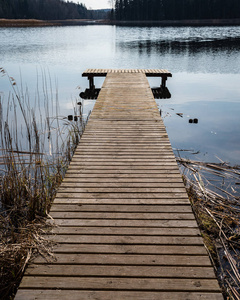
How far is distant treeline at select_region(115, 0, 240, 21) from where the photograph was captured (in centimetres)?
6331

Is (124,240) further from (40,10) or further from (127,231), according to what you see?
(40,10)

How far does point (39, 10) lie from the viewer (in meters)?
102

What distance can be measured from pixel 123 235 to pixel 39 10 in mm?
115768

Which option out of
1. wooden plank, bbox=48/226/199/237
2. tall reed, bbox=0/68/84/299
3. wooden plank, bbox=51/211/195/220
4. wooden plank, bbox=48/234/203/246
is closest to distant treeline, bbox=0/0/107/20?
tall reed, bbox=0/68/84/299

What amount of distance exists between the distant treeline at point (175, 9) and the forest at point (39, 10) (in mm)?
30791

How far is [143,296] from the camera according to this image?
1.90 metres

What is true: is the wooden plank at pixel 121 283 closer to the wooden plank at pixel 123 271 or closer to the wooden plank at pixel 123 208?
the wooden plank at pixel 123 271

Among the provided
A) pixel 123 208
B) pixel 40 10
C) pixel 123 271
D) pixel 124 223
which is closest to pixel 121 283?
pixel 123 271

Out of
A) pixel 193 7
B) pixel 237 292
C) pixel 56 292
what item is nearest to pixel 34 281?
pixel 56 292

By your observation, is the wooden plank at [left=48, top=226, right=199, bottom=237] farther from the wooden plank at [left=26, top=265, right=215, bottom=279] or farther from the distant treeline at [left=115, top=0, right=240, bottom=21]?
the distant treeline at [left=115, top=0, right=240, bottom=21]

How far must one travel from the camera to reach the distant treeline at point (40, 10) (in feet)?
270

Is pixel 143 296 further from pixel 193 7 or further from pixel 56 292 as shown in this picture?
Result: pixel 193 7

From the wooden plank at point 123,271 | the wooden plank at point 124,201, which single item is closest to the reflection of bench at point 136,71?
the wooden plank at point 124,201

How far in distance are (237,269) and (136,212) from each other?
1.27 metres
